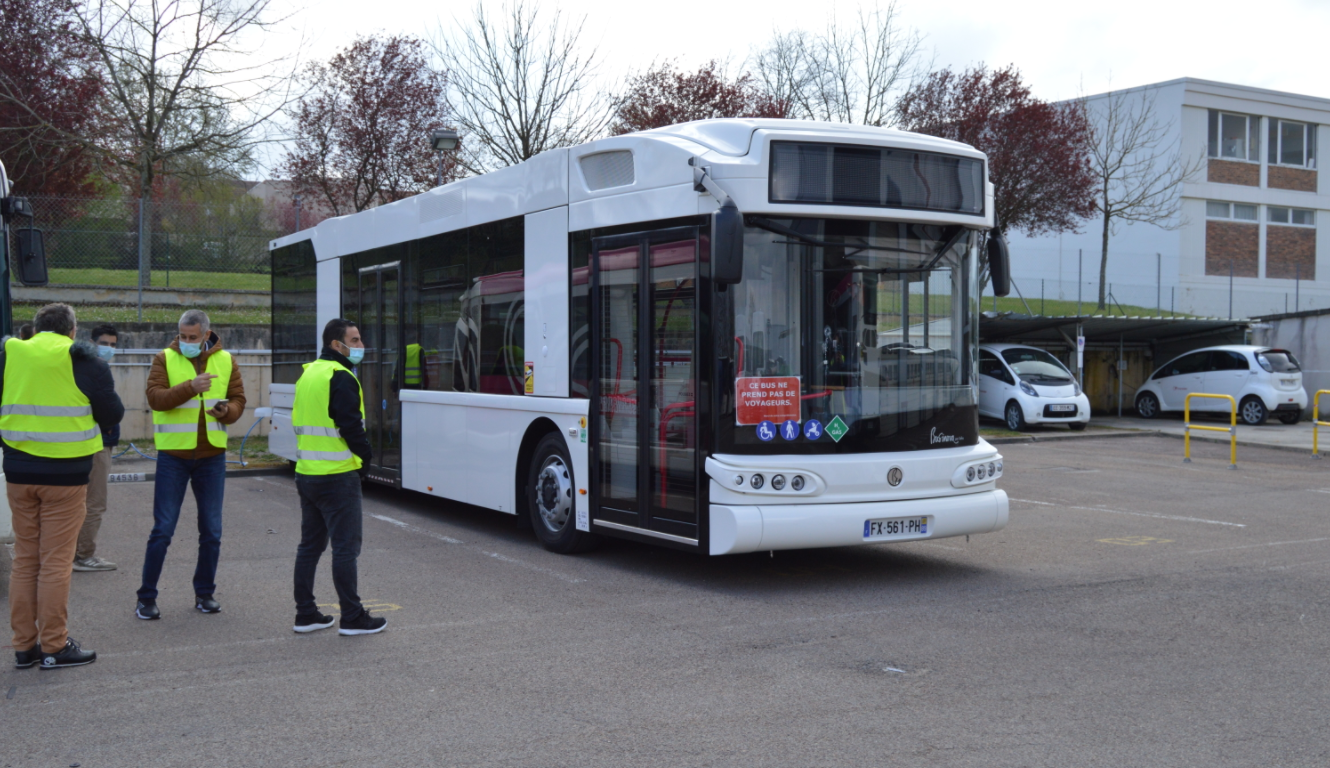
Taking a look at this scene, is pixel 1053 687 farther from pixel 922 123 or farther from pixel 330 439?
pixel 922 123

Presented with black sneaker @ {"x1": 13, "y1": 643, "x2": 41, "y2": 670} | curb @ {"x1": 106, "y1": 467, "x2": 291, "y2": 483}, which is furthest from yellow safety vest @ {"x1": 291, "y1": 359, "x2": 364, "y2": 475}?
curb @ {"x1": 106, "y1": 467, "x2": 291, "y2": 483}

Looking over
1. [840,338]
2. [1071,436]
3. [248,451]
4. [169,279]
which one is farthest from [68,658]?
[1071,436]

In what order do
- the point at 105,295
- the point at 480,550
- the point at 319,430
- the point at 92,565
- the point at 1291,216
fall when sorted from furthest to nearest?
the point at 1291,216 < the point at 105,295 < the point at 480,550 < the point at 92,565 < the point at 319,430

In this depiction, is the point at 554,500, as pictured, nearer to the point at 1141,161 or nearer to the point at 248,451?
the point at 248,451

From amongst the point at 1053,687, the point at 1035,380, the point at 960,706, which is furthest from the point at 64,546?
the point at 1035,380

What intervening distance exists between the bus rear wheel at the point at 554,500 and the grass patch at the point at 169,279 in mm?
13057

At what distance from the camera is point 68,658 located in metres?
6.13

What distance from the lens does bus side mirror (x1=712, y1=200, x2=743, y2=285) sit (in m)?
7.30

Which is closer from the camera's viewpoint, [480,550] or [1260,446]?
[480,550]

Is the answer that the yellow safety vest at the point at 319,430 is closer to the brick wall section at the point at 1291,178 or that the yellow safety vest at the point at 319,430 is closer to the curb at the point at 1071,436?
the curb at the point at 1071,436

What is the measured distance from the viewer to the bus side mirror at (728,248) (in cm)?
730

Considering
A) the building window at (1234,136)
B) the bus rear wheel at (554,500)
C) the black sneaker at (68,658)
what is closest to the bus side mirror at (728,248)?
the bus rear wheel at (554,500)

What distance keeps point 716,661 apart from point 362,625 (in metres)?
2.11

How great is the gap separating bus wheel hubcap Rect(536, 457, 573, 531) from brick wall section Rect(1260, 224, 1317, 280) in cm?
4103
